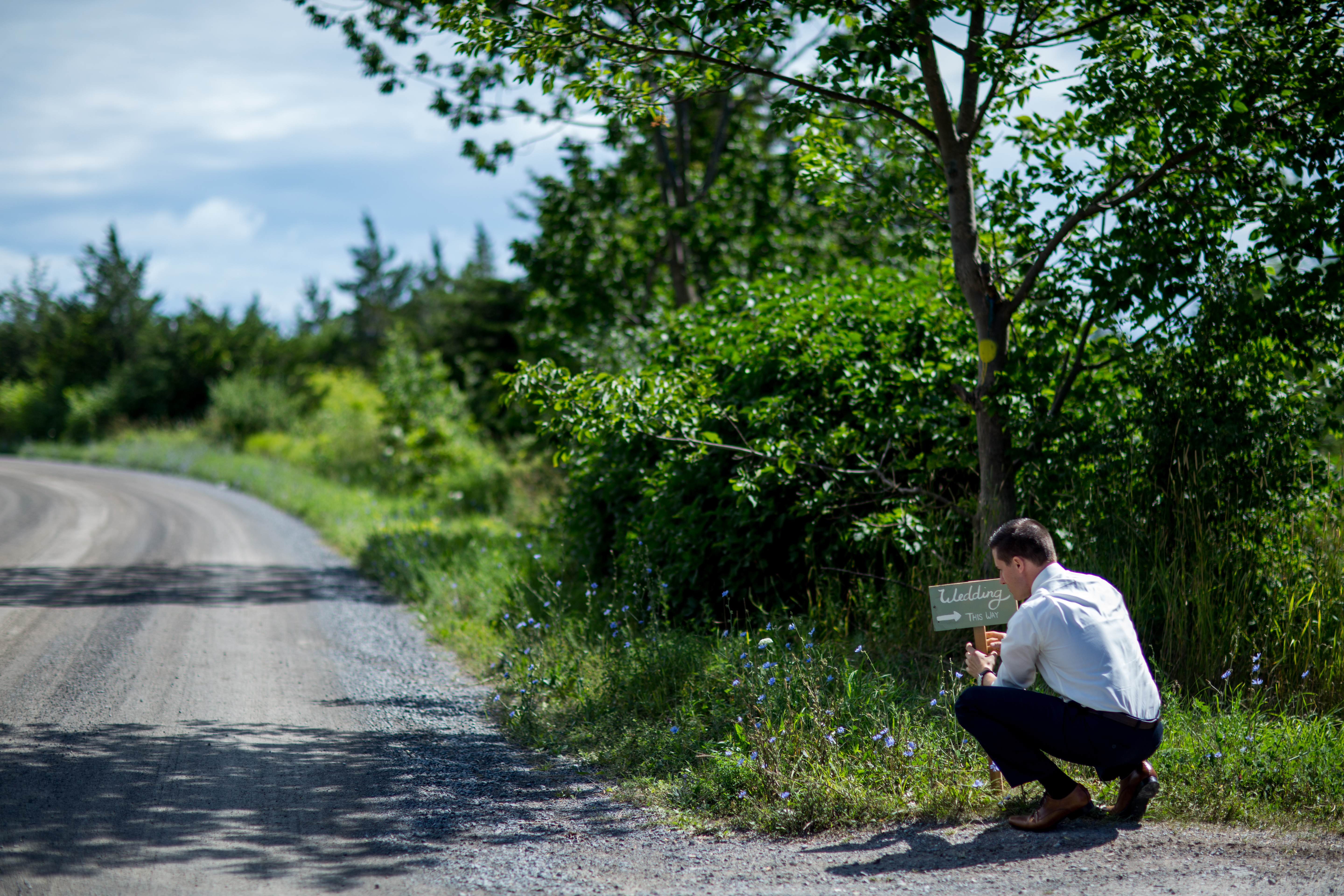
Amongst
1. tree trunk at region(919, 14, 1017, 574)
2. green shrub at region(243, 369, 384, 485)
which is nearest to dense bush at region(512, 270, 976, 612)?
tree trunk at region(919, 14, 1017, 574)

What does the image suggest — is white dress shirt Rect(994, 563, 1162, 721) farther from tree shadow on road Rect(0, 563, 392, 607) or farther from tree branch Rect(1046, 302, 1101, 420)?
tree shadow on road Rect(0, 563, 392, 607)

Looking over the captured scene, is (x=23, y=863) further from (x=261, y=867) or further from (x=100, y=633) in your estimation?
(x=100, y=633)

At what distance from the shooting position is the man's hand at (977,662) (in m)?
4.28

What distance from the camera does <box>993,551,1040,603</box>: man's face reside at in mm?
4102

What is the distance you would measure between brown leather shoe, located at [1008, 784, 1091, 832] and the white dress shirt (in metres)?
0.44

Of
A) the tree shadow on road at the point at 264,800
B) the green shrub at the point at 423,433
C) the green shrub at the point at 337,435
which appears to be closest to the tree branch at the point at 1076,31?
the tree shadow on road at the point at 264,800

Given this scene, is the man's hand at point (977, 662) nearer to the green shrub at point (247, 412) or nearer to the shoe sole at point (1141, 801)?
the shoe sole at point (1141, 801)

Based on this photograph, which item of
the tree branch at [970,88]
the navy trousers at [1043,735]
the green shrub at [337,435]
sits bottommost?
the navy trousers at [1043,735]

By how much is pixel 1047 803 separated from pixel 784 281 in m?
5.63

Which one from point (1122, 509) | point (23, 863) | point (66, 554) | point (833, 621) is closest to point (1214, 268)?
point (1122, 509)

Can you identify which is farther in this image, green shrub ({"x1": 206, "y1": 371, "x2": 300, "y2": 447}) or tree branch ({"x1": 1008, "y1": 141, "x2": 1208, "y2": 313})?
green shrub ({"x1": 206, "y1": 371, "x2": 300, "y2": 447})

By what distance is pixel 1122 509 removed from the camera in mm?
5895

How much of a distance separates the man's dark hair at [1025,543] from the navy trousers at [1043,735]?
56 centimetres

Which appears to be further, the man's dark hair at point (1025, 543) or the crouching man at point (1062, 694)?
the man's dark hair at point (1025, 543)
